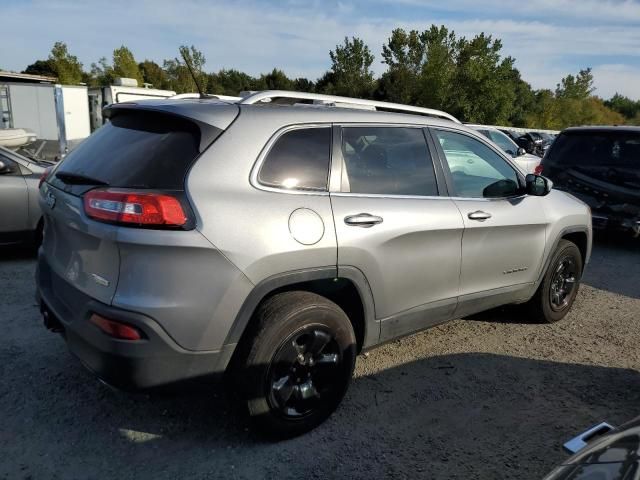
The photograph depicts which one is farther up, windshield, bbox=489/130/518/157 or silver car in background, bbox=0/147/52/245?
windshield, bbox=489/130/518/157

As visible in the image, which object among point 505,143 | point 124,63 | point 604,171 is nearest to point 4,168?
point 604,171

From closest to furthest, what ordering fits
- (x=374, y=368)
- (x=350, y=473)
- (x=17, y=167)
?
(x=350, y=473), (x=374, y=368), (x=17, y=167)

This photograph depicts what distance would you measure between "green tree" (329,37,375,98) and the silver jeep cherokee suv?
136 ft

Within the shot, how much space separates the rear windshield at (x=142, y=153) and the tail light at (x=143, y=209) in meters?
0.09

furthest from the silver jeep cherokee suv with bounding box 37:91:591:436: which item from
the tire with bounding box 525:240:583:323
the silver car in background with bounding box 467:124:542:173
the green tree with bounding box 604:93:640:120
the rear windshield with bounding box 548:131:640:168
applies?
the green tree with bounding box 604:93:640:120

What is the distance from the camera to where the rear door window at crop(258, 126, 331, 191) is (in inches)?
104

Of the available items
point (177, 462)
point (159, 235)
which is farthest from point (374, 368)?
point (159, 235)

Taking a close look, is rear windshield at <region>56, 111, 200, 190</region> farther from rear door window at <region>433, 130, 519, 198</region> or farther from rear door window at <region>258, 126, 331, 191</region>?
rear door window at <region>433, 130, 519, 198</region>

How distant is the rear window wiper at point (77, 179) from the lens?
2557 mm

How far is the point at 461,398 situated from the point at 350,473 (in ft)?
3.55

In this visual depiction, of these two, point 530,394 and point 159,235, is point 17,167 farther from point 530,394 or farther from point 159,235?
point 530,394

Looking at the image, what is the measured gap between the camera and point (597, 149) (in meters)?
7.46

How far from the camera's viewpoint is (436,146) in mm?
3492

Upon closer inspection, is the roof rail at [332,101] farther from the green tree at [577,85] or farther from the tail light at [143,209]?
the green tree at [577,85]
